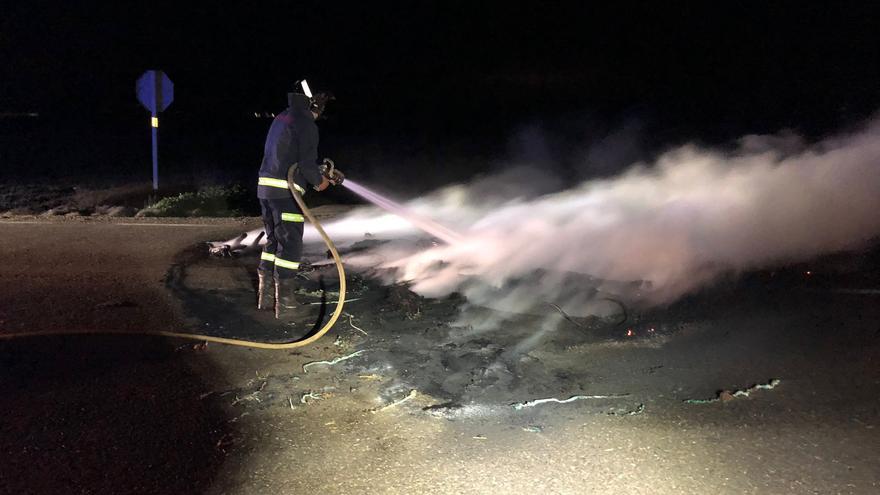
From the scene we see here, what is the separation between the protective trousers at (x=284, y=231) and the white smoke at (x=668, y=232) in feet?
4.35

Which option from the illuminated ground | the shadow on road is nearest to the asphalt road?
the illuminated ground

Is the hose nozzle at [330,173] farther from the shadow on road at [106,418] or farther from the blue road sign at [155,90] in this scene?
the blue road sign at [155,90]

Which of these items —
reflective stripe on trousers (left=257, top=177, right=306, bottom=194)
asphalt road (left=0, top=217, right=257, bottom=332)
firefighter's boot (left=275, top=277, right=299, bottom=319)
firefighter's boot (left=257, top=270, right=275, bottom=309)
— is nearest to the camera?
reflective stripe on trousers (left=257, top=177, right=306, bottom=194)

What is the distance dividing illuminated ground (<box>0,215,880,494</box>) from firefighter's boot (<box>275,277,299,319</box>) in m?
0.29

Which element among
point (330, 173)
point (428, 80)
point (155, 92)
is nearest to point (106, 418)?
point (330, 173)

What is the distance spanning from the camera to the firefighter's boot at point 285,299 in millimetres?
6000

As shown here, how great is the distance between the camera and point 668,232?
23.6ft

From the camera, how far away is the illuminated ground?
135 inches

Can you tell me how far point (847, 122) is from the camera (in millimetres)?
16672

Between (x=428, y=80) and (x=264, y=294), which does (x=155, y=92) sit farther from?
(x=428, y=80)

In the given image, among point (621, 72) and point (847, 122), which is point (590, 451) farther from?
point (621, 72)

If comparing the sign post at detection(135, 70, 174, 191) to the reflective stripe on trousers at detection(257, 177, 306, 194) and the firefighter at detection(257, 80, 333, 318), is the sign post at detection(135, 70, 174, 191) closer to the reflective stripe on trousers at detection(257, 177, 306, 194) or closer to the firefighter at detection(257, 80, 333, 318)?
the firefighter at detection(257, 80, 333, 318)

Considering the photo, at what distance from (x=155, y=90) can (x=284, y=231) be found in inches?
353

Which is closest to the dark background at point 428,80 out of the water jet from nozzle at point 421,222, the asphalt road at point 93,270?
the water jet from nozzle at point 421,222
